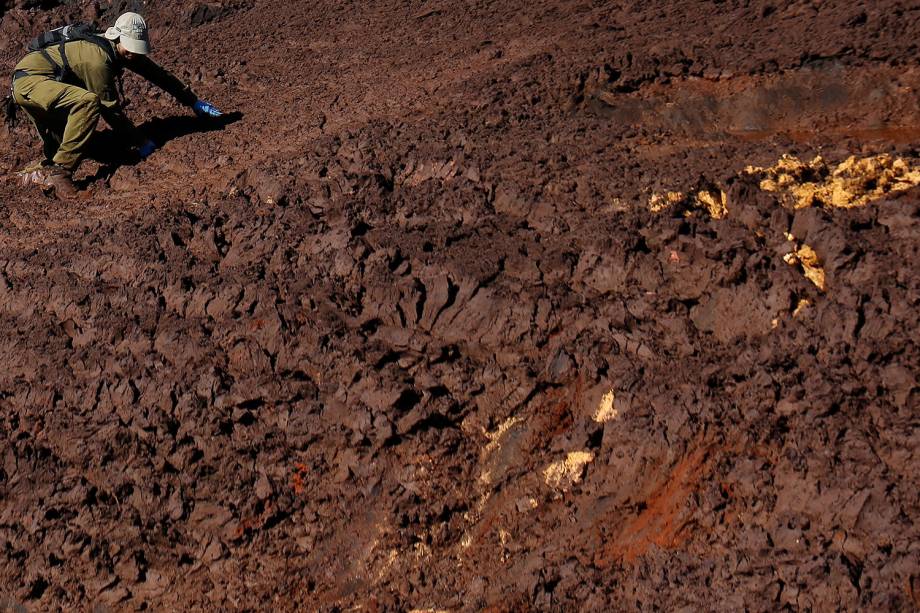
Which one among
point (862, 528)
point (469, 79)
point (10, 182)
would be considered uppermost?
point (10, 182)

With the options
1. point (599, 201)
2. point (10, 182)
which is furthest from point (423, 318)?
point (10, 182)

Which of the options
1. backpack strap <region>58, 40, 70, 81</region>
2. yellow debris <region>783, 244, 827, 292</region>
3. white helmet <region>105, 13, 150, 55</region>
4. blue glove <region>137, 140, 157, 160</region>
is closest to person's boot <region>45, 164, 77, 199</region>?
blue glove <region>137, 140, 157, 160</region>

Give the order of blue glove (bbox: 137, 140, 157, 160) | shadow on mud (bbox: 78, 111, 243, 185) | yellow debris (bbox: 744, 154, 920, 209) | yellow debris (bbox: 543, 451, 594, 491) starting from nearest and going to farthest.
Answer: yellow debris (bbox: 543, 451, 594, 491) < yellow debris (bbox: 744, 154, 920, 209) < blue glove (bbox: 137, 140, 157, 160) < shadow on mud (bbox: 78, 111, 243, 185)

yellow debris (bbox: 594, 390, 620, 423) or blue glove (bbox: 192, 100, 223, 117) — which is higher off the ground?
blue glove (bbox: 192, 100, 223, 117)

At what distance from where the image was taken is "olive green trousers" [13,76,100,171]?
5.30m

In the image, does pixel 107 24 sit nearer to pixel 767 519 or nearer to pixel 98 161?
pixel 98 161

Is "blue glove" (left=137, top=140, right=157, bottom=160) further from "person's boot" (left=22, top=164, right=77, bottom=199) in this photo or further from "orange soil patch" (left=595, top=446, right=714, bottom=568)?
"orange soil patch" (left=595, top=446, right=714, bottom=568)

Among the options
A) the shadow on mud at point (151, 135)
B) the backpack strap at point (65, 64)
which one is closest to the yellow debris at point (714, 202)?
the shadow on mud at point (151, 135)

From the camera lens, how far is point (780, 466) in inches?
120

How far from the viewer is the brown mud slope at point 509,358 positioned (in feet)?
10.1

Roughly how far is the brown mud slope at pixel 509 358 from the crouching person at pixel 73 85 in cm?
47

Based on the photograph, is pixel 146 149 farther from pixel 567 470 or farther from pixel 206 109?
pixel 567 470

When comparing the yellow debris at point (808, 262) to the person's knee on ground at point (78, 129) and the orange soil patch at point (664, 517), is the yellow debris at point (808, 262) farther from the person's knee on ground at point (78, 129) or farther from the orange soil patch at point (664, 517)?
the person's knee on ground at point (78, 129)

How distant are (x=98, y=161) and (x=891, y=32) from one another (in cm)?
481
